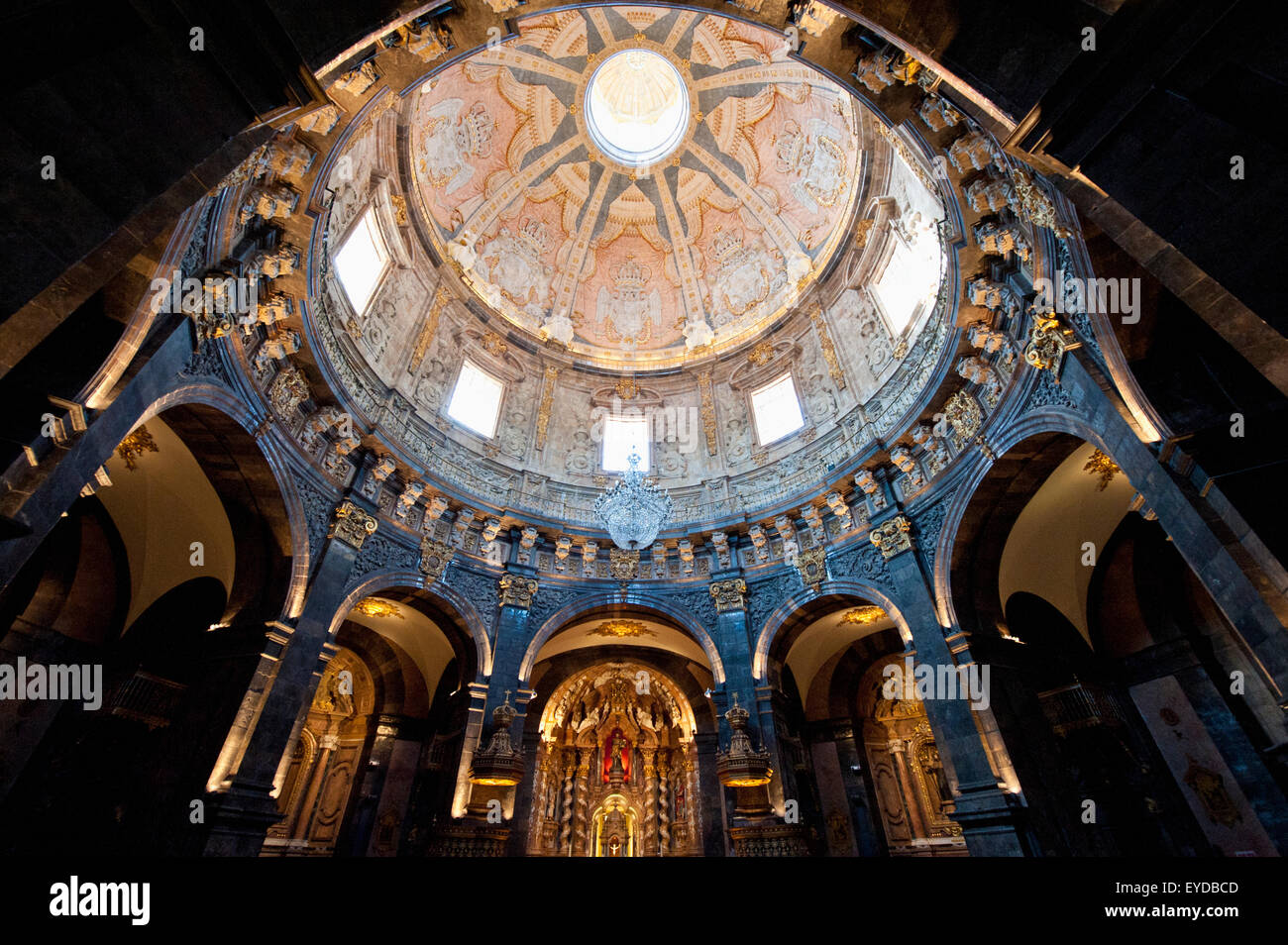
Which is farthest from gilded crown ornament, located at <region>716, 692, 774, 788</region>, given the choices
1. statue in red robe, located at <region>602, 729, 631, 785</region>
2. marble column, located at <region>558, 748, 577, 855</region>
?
marble column, located at <region>558, 748, 577, 855</region>

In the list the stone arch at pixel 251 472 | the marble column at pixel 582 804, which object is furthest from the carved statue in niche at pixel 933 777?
the stone arch at pixel 251 472

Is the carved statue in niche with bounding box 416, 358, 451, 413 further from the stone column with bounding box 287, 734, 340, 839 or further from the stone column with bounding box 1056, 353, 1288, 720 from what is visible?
the stone column with bounding box 1056, 353, 1288, 720

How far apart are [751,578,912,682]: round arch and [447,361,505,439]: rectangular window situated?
891cm

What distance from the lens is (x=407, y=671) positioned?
14.3 metres

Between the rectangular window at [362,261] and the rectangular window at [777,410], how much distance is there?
418 inches

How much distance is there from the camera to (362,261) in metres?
12.9

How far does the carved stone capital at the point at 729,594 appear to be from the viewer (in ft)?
43.0

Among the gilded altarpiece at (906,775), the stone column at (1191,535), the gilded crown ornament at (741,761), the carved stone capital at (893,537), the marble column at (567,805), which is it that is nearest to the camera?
the stone column at (1191,535)

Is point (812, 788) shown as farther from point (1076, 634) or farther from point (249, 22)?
point (249, 22)

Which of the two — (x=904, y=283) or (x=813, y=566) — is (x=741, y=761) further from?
(x=904, y=283)

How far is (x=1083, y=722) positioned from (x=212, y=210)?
16.4 m

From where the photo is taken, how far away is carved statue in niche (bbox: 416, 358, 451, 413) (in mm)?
14086

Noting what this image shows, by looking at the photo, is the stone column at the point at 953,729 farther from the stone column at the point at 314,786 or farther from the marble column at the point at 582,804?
the stone column at the point at 314,786
